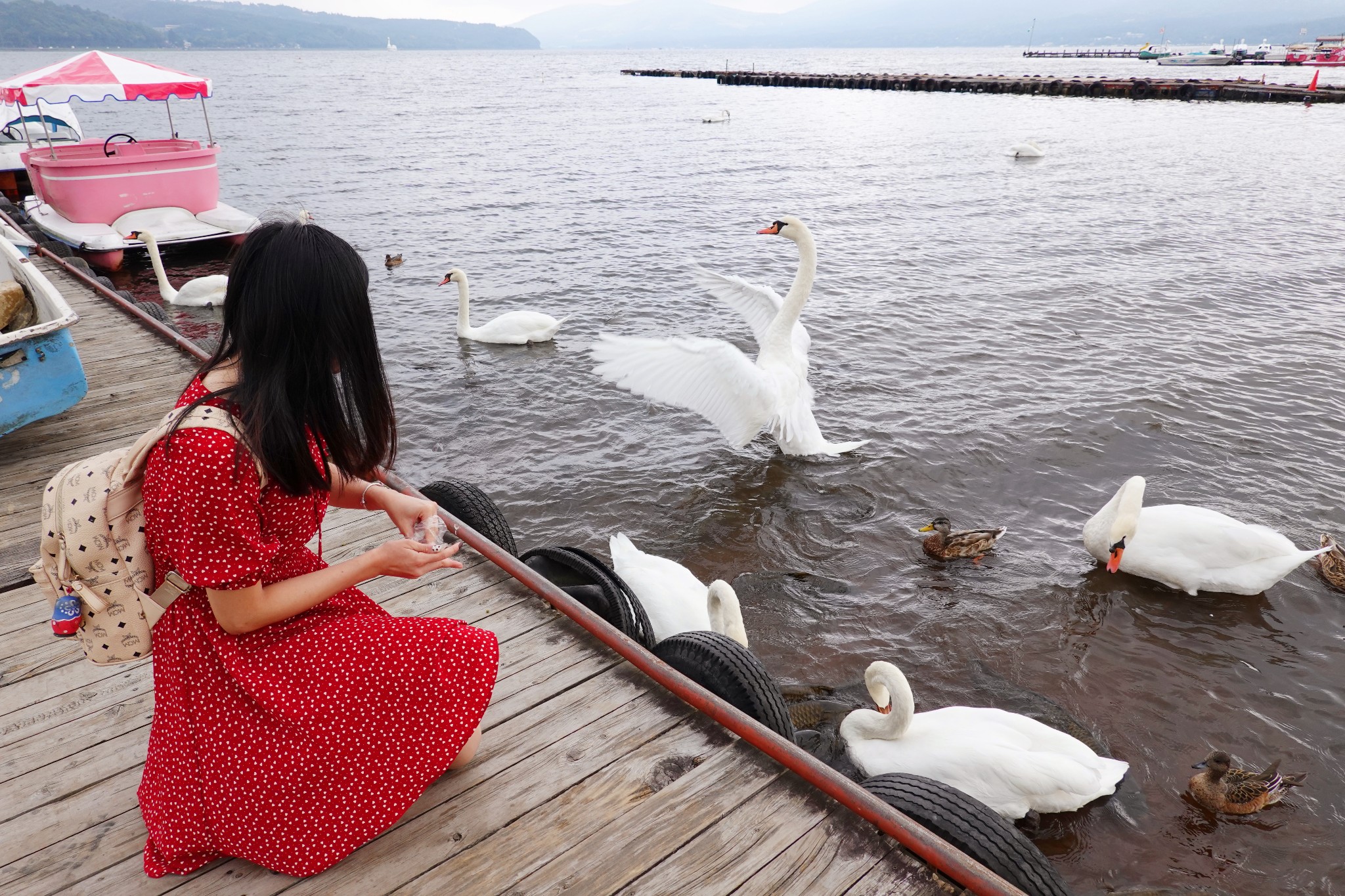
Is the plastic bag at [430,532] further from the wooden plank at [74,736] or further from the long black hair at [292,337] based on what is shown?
the wooden plank at [74,736]

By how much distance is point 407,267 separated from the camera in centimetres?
1513

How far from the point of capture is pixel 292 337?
2.05 meters

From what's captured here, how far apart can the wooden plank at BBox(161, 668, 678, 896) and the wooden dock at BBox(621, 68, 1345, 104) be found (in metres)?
55.9

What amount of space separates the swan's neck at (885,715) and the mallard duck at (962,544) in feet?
7.14

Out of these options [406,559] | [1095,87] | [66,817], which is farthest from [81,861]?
[1095,87]

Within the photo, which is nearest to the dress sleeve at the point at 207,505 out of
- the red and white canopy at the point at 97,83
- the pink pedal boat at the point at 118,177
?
the pink pedal boat at the point at 118,177

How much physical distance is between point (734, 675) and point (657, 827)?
792 millimetres

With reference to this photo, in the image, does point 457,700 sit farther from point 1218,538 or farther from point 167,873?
point 1218,538

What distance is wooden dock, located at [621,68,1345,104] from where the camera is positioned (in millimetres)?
45438

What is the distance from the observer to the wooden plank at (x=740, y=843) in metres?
2.55

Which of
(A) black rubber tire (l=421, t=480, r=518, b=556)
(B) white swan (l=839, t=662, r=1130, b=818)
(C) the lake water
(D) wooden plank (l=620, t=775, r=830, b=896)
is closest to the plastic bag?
(D) wooden plank (l=620, t=775, r=830, b=896)

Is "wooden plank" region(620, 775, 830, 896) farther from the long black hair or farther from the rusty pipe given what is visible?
the long black hair

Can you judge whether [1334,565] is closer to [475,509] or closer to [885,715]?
[885,715]

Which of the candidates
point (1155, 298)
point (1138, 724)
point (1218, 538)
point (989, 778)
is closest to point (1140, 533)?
point (1218, 538)
